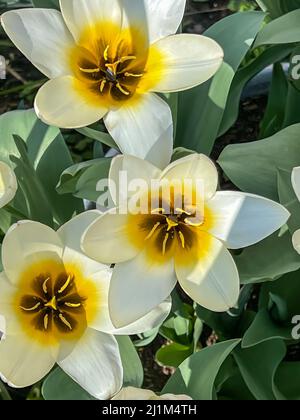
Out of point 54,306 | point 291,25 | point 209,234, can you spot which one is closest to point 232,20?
point 291,25

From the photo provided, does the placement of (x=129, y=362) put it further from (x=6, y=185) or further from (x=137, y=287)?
(x=6, y=185)

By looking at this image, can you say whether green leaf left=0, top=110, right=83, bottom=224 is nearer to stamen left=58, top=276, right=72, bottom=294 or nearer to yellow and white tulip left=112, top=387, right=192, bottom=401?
stamen left=58, top=276, right=72, bottom=294

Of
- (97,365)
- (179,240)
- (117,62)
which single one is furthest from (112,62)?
(97,365)

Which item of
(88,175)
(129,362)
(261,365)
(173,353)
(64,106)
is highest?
(64,106)

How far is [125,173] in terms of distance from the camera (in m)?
0.65

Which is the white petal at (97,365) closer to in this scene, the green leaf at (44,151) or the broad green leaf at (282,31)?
the green leaf at (44,151)

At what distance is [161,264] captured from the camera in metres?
0.72

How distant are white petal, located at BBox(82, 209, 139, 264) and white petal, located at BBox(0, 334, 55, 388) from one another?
0.13 meters

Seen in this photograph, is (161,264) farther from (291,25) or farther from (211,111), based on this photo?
(291,25)

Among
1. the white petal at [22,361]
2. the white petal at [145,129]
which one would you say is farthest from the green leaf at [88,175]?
the white petal at [22,361]

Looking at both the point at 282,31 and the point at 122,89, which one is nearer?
the point at 122,89

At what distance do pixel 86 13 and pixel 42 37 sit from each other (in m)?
0.06

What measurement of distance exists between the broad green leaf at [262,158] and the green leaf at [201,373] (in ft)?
0.65

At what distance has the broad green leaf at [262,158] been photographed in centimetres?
81
